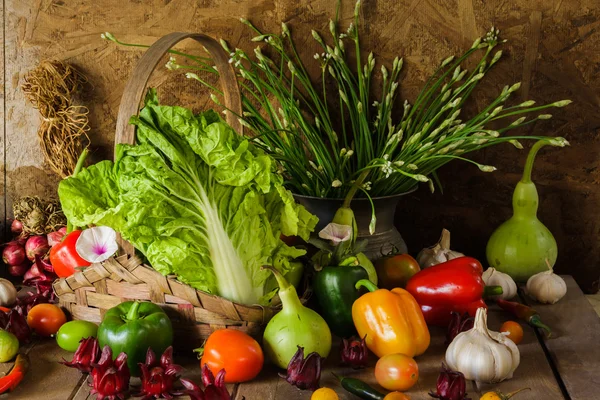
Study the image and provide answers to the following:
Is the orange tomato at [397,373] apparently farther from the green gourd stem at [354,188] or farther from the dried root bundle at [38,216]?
the dried root bundle at [38,216]

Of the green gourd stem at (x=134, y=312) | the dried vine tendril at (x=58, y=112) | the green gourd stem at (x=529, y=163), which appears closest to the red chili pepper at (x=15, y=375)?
the green gourd stem at (x=134, y=312)

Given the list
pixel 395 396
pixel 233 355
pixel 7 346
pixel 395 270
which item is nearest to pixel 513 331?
pixel 395 270

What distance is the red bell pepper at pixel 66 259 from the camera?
5.89ft

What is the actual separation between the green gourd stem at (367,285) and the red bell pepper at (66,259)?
707mm

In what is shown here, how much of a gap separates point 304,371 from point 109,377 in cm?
39

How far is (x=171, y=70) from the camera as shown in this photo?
2.26 metres

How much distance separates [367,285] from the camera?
5.38 ft

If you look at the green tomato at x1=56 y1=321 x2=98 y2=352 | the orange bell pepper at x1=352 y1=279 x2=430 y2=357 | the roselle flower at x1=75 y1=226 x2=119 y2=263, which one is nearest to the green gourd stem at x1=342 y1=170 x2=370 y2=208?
the orange bell pepper at x1=352 y1=279 x2=430 y2=357

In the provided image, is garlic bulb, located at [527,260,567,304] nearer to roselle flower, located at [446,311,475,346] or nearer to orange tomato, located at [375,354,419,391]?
roselle flower, located at [446,311,475,346]

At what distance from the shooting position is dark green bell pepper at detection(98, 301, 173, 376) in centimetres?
144

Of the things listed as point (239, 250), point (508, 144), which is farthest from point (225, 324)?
point (508, 144)

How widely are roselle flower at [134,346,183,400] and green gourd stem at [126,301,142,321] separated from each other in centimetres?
10

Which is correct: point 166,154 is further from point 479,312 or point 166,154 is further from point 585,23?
point 585,23

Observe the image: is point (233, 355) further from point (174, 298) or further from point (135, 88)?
point (135, 88)
